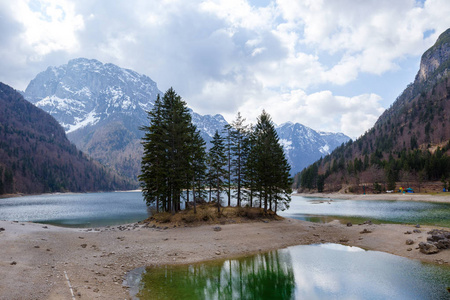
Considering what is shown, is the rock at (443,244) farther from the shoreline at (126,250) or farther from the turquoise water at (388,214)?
the turquoise water at (388,214)

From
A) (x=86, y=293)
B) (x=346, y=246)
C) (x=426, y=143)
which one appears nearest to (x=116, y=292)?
(x=86, y=293)

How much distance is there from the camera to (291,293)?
16.5 m

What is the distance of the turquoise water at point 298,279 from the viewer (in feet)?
52.3

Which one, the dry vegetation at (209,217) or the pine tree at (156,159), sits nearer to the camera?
the dry vegetation at (209,217)

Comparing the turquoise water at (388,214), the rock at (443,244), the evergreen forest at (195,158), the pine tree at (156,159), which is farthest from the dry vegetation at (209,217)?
the rock at (443,244)

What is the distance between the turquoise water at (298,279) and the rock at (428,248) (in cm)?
221

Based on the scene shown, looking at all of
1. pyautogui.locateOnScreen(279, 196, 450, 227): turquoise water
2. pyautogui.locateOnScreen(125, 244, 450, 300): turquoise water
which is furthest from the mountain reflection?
pyautogui.locateOnScreen(279, 196, 450, 227): turquoise water

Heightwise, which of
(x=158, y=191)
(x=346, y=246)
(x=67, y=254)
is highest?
(x=158, y=191)

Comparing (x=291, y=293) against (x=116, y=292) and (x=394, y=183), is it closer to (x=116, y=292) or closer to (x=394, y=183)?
(x=116, y=292)

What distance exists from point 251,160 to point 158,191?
57.5ft

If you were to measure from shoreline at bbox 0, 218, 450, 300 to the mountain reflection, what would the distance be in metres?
1.81

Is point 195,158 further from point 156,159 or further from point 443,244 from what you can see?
point 443,244

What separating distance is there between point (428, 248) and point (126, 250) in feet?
92.8

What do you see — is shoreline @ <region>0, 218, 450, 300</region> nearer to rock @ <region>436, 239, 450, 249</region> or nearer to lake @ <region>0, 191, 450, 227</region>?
rock @ <region>436, 239, 450, 249</region>
